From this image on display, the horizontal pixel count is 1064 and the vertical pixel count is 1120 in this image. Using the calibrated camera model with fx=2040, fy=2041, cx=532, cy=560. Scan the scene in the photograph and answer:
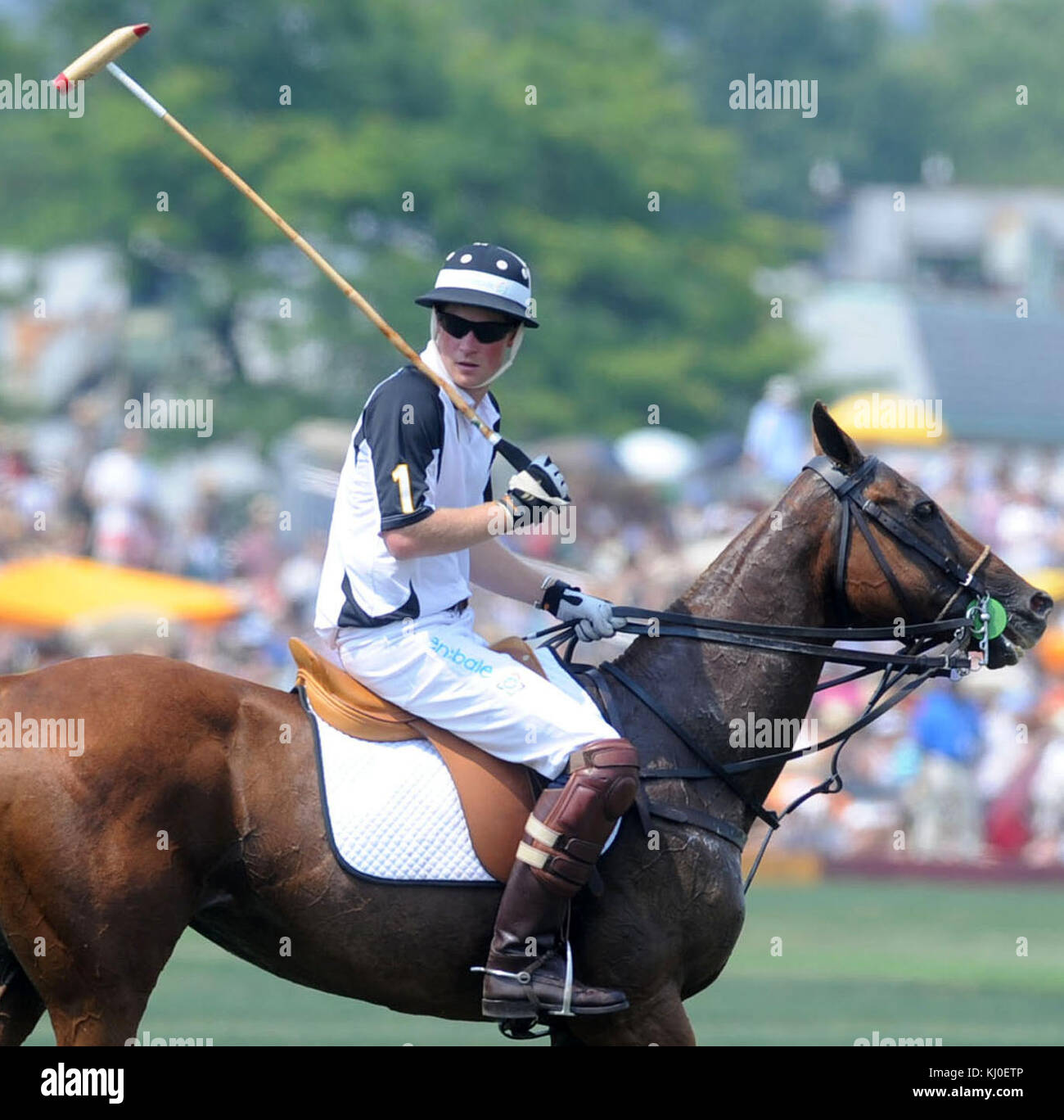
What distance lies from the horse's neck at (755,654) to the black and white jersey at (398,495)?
2.22 feet

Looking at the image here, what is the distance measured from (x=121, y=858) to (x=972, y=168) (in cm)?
8515

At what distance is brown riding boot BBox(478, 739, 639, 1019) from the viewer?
5520mm

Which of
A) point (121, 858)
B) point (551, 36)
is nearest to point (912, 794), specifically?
point (121, 858)

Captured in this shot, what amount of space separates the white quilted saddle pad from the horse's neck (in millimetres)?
684

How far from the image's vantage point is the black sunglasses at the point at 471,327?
5836 mm

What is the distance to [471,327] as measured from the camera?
5.84 m

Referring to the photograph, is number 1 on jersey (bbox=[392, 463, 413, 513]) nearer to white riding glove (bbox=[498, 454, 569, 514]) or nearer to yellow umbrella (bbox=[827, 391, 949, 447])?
white riding glove (bbox=[498, 454, 569, 514])

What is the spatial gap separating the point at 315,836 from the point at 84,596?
Answer: 1139cm

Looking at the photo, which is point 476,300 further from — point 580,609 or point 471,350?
point 580,609

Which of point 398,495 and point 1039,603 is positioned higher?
point 398,495

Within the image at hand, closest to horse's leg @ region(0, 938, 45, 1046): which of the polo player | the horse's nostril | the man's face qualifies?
the polo player

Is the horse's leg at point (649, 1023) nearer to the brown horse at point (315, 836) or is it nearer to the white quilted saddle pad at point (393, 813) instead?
the brown horse at point (315, 836)

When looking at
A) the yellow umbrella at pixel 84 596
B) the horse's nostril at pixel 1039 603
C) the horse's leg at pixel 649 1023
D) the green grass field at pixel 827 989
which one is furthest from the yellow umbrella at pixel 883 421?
the horse's leg at pixel 649 1023

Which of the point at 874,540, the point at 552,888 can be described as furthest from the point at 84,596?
the point at 552,888
